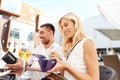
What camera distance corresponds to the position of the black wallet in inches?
50.0

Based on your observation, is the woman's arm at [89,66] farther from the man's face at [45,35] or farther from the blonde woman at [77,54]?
the man's face at [45,35]

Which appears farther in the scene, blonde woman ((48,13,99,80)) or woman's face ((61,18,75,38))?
woman's face ((61,18,75,38))

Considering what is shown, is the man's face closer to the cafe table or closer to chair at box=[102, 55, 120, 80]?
chair at box=[102, 55, 120, 80]

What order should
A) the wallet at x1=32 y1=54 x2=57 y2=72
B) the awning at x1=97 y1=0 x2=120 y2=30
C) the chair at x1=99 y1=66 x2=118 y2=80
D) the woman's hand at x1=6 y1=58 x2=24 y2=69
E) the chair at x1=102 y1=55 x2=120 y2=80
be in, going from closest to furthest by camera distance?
the wallet at x1=32 y1=54 x2=57 y2=72, the chair at x1=99 y1=66 x2=118 y2=80, the woman's hand at x1=6 y1=58 x2=24 y2=69, the awning at x1=97 y1=0 x2=120 y2=30, the chair at x1=102 y1=55 x2=120 y2=80

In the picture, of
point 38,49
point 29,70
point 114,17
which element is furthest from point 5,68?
point 114,17

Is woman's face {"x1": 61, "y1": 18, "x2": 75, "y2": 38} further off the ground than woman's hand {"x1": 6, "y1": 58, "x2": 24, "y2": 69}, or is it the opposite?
woman's face {"x1": 61, "y1": 18, "x2": 75, "y2": 38}

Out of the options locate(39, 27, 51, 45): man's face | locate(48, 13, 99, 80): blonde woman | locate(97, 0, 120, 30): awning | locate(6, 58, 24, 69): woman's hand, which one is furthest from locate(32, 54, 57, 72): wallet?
locate(39, 27, 51, 45): man's face

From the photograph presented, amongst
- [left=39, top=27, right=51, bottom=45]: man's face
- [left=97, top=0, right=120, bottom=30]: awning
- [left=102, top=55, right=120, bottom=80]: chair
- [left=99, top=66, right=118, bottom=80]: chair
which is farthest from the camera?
[left=102, top=55, right=120, bottom=80]: chair

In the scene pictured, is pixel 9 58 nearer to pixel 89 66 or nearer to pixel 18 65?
pixel 18 65

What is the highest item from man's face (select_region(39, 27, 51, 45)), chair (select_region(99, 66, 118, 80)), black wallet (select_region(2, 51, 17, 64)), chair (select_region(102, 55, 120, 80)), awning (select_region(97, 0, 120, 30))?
awning (select_region(97, 0, 120, 30))

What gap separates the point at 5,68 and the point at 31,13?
1.86 metres

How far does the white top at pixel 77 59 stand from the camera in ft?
4.30

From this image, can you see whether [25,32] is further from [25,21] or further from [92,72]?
[92,72]

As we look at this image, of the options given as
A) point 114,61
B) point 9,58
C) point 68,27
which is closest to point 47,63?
point 9,58
